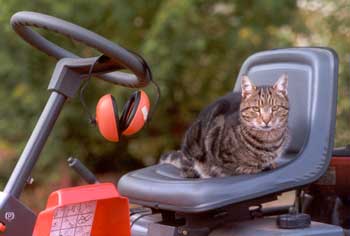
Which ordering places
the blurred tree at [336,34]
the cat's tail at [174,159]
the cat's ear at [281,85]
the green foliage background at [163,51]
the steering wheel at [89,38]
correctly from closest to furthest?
1. the steering wheel at [89,38]
2. the cat's ear at [281,85]
3. the cat's tail at [174,159]
4. the blurred tree at [336,34]
5. the green foliage background at [163,51]

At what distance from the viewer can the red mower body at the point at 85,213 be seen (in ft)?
6.35

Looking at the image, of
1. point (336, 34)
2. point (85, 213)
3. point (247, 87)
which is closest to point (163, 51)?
point (336, 34)

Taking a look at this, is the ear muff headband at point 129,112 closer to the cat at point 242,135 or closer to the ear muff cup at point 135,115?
the ear muff cup at point 135,115

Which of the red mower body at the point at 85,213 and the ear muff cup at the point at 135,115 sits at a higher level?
the ear muff cup at the point at 135,115

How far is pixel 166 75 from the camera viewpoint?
5012 mm

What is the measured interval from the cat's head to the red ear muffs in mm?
847

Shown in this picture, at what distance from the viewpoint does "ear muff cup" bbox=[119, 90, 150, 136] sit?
1943 mm

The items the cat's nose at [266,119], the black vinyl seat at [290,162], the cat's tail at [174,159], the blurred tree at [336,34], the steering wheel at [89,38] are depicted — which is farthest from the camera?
the blurred tree at [336,34]

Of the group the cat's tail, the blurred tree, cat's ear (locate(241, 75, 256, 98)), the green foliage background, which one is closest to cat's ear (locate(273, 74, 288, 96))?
cat's ear (locate(241, 75, 256, 98))

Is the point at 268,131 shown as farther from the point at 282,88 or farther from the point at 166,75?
the point at 166,75

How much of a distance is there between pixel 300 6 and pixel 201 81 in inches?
35.1

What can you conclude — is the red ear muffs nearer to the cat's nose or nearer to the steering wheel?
the steering wheel

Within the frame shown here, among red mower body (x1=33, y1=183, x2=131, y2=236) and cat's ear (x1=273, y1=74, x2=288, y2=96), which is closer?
red mower body (x1=33, y1=183, x2=131, y2=236)

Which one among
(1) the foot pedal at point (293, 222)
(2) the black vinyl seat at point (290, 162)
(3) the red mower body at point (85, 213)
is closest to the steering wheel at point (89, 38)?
(3) the red mower body at point (85, 213)
